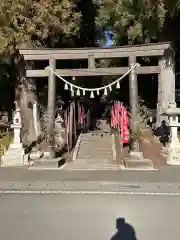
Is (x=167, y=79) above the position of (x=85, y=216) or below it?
above

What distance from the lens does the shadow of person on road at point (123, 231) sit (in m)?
6.19

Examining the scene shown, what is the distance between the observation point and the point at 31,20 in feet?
57.1

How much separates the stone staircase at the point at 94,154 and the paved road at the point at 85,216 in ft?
17.2

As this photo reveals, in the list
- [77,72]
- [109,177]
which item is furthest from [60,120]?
[109,177]

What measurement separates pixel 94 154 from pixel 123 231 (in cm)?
1124

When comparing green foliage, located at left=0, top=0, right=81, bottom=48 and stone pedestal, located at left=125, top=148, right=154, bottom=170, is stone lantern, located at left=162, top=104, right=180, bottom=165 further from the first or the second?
green foliage, located at left=0, top=0, right=81, bottom=48

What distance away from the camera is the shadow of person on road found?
6.19 meters

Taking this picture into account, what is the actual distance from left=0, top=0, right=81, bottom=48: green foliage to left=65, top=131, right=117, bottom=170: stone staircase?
217 inches

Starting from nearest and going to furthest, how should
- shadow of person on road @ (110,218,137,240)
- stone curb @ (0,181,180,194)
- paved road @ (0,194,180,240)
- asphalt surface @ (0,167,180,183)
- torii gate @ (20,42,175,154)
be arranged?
shadow of person on road @ (110,218,137,240)
paved road @ (0,194,180,240)
stone curb @ (0,181,180,194)
asphalt surface @ (0,167,180,183)
torii gate @ (20,42,175,154)

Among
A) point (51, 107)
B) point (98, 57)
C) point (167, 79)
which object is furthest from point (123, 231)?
point (167, 79)

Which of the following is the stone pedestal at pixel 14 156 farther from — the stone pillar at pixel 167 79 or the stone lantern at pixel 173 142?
the stone pillar at pixel 167 79

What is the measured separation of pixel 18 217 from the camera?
7.50m

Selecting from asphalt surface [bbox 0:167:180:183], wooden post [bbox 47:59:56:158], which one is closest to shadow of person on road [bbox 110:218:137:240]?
asphalt surface [bbox 0:167:180:183]

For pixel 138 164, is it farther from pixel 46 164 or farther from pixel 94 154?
pixel 94 154
